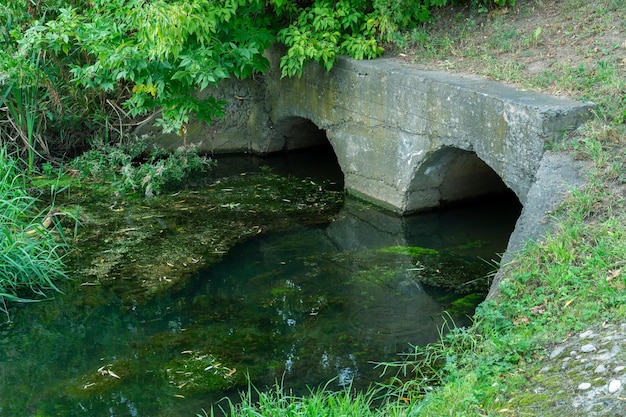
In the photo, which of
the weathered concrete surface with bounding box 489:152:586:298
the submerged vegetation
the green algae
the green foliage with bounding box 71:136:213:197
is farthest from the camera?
the green foliage with bounding box 71:136:213:197

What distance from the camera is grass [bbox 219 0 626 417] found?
4.50 m

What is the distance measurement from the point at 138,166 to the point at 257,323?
4.25 m

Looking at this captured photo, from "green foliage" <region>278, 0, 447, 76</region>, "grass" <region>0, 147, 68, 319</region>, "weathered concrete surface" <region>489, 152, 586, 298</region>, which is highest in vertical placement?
"green foliage" <region>278, 0, 447, 76</region>

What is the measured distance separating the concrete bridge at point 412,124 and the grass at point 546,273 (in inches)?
12.3

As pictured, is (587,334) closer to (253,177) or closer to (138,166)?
(253,177)

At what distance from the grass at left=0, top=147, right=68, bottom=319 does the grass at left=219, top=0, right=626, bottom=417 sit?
2.64 m

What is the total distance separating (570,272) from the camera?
17.0 feet

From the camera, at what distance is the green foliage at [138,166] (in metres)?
9.16

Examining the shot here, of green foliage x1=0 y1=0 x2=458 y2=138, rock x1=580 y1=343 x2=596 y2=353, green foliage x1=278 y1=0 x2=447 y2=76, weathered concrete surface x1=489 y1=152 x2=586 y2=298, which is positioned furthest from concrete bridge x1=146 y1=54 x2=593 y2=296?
rock x1=580 y1=343 x2=596 y2=353

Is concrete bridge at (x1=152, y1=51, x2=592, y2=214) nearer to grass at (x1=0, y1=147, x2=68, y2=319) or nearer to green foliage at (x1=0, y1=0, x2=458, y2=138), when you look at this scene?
green foliage at (x1=0, y1=0, x2=458, y2=138)

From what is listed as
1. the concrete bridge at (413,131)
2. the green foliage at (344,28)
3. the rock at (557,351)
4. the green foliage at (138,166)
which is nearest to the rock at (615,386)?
the rock at (557,351)

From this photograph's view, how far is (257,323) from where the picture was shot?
628 cm

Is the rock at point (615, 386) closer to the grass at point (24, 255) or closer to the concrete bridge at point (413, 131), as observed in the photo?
the concrete bridge at point (413, 131)

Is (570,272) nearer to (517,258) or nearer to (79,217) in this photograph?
(517,258)
